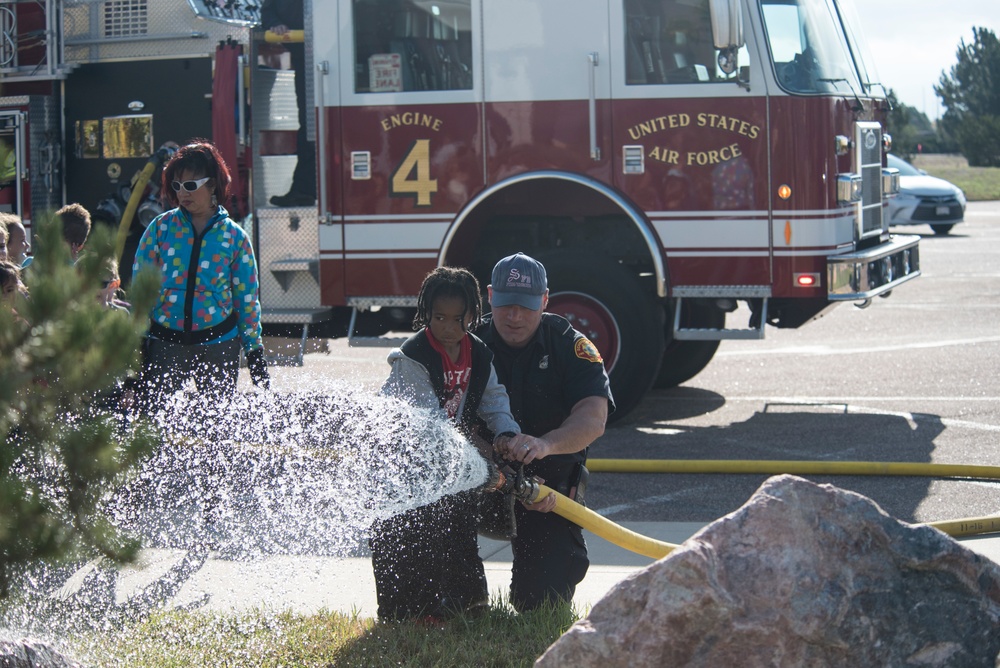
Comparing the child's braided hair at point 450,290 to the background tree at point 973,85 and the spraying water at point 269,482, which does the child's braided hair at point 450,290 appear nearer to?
the spraying water at point 269,482

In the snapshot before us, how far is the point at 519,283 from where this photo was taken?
4.40 metres

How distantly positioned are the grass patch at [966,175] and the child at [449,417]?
3274 cm

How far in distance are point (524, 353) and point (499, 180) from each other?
3.48 meters

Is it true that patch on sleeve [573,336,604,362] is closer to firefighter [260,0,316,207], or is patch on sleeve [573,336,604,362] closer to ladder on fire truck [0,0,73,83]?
firefighter [260,0,316,207]

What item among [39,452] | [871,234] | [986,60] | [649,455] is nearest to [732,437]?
[649,455]

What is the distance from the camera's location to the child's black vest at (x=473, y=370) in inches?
168

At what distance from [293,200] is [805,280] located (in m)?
3.29

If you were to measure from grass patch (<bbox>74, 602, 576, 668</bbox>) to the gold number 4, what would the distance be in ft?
13.1

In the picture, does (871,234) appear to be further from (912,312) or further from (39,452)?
(39,452)

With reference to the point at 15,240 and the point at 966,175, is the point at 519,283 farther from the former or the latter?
the point at 966,175

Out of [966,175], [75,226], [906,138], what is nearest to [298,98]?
[75,226]

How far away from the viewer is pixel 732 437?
305 inches

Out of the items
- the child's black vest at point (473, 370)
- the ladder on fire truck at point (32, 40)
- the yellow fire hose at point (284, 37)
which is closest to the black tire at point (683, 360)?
the yellow fire hose at point (284, 37)

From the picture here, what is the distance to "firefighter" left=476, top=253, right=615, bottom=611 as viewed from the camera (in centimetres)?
439
